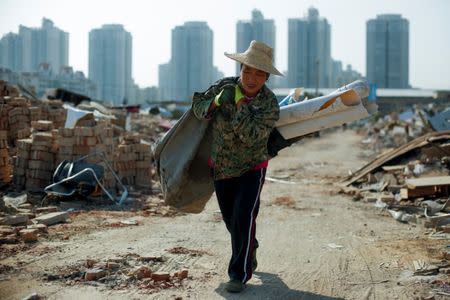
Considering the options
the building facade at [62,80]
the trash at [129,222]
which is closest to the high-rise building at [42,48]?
the building facade at [62,80]

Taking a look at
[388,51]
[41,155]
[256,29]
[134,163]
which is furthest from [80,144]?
[388,51]

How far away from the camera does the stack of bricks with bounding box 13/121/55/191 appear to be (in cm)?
984

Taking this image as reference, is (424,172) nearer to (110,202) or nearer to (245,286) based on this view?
(110,202)

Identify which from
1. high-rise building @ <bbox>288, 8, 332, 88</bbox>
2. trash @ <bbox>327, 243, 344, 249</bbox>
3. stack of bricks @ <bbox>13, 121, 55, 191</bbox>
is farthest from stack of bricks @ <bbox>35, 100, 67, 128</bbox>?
high-rise building @ <bbox>288, 8, 332, 88</bbox>

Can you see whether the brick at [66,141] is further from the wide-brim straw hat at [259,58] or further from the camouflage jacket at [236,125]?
the wide-brim straw hat at [259,58]

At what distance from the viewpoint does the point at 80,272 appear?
4422 millimetres

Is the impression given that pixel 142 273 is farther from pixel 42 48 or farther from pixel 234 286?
pixel 42 48

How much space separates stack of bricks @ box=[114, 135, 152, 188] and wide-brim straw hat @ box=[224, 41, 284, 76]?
24.1 feet

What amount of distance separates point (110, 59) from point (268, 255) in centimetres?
6952

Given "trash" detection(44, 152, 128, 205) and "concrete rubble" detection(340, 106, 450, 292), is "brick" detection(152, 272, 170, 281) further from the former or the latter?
"trash" detection(44, 152, 128, 205)

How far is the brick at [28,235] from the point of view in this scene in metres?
5.68

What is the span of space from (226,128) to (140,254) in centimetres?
176

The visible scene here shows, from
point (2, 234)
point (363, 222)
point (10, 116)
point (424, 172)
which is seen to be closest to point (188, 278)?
point (2, 234)

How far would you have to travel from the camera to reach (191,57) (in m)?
76.0
